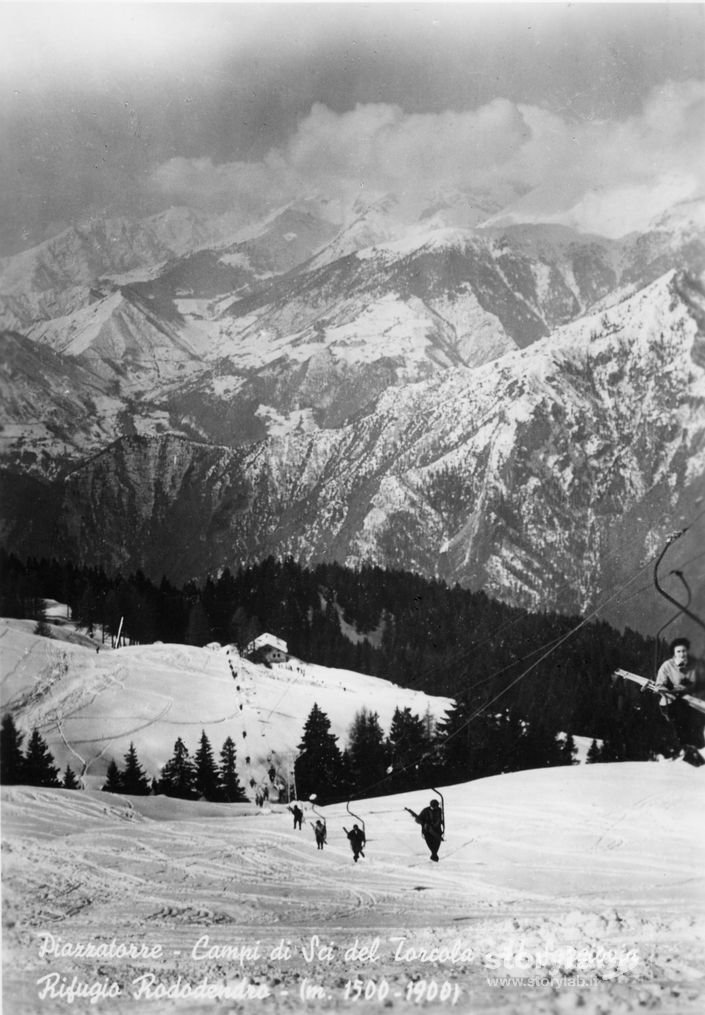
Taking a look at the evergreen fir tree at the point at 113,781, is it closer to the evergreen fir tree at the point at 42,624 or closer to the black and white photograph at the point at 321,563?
the black and white photograph at the point at 321,563

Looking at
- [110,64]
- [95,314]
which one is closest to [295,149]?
[110,64]

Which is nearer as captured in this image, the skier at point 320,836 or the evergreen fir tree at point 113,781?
the skier at point 320,836

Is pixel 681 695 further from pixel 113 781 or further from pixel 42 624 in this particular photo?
pixel 42 624

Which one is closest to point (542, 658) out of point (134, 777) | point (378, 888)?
point (378, 888)

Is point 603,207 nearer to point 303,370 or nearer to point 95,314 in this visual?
point 303,370

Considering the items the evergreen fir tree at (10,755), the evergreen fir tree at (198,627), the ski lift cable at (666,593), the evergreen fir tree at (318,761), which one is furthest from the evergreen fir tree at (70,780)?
the ski lift cable at (666,593)

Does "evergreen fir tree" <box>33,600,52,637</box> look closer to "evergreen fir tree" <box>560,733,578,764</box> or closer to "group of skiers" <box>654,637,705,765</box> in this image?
"evergreen fir tree" <box>560,733,578,764</box>
